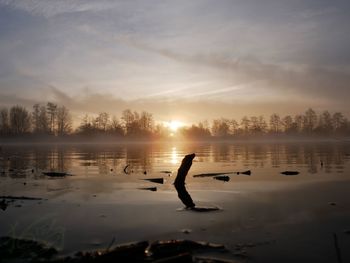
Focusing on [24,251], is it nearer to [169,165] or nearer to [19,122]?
[169,165]

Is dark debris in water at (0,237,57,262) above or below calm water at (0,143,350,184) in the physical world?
below

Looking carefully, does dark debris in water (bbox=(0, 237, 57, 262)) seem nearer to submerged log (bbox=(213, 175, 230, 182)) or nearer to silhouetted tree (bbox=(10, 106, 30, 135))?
submerged log (bbox=(213, 175, 230, 182))

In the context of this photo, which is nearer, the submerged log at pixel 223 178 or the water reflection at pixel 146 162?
the submerged log at pixel 223 178

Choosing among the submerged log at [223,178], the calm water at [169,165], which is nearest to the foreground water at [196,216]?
the submerged log at [223,178]

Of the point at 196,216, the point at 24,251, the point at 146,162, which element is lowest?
the point at 196,216

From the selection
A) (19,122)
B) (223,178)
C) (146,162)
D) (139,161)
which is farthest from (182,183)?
(19,122)

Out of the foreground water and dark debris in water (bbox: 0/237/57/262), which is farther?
the foreground water

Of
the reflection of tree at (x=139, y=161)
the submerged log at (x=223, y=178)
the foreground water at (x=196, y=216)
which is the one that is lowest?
the foreground water at (x=196, y=216)

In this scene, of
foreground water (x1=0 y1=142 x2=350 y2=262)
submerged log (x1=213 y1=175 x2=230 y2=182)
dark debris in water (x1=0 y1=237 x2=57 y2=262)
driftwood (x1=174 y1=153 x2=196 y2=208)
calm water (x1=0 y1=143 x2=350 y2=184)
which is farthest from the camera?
calm water (x1=0 y1=143 x2=350 y2=184)

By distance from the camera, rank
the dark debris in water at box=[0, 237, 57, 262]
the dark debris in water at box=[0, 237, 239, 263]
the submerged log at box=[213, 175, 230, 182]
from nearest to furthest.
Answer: the dark debris in water at box=[0, 237, 239, 263] < the dark debris in water at box=[0, 237, 57, 262] < the submerged log at box=[213, 175, 230, 182]

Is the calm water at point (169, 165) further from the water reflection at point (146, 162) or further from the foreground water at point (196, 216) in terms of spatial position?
the foreground water at point (196, 216)

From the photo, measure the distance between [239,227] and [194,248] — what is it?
2.63m

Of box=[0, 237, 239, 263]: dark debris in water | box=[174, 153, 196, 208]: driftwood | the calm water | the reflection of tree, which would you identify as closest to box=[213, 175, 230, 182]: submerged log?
the calm water

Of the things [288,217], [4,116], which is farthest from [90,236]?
[4,116]
